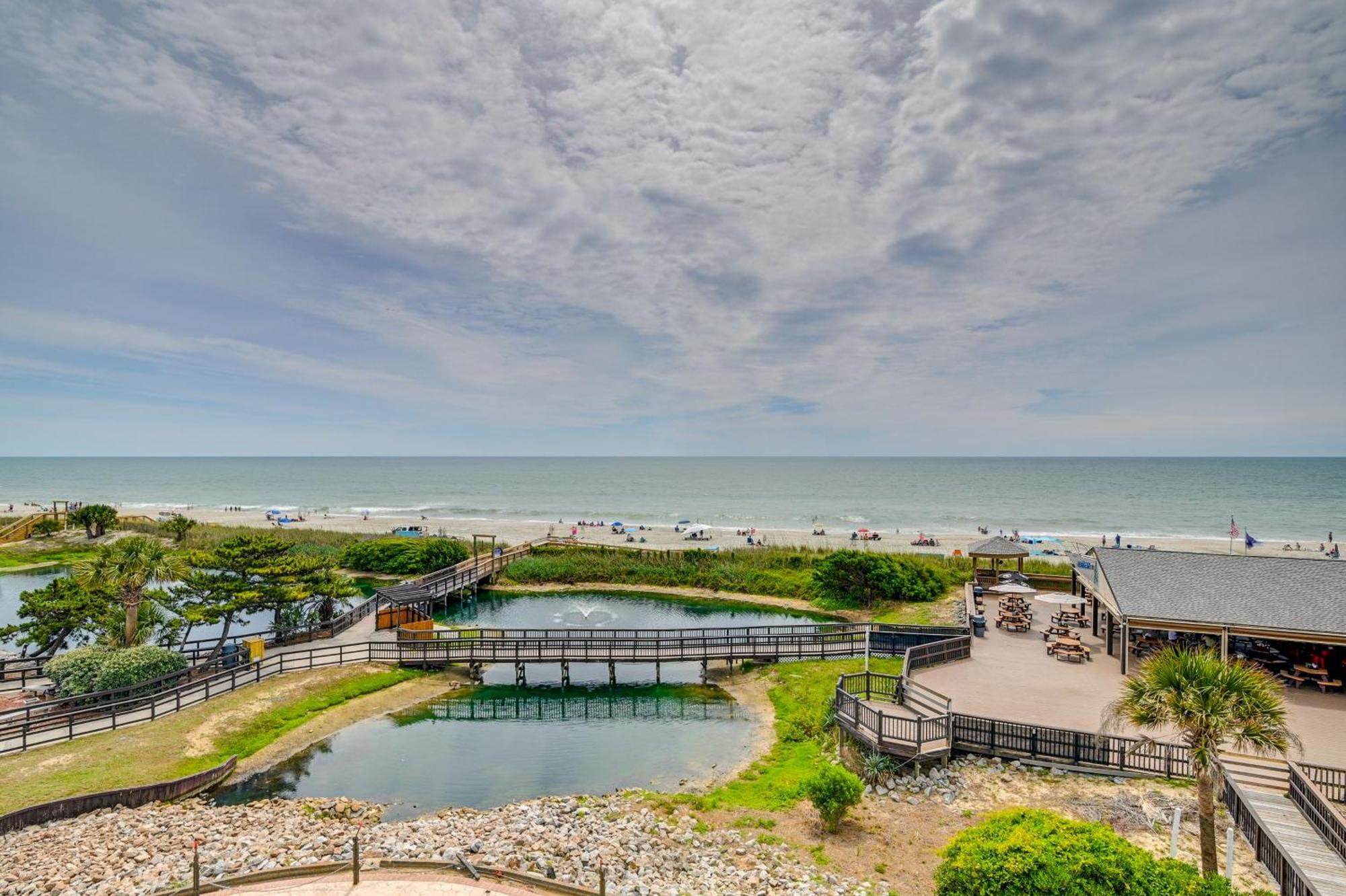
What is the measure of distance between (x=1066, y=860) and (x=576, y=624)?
31.1m

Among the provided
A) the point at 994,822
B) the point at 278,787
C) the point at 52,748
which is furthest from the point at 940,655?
the point at 52,748

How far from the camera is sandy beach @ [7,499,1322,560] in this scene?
65.9m

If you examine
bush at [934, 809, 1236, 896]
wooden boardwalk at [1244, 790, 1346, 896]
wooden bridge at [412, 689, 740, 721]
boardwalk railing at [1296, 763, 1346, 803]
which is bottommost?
wooden bridge at [412, 689, 740, 721]

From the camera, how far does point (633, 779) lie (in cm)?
1866

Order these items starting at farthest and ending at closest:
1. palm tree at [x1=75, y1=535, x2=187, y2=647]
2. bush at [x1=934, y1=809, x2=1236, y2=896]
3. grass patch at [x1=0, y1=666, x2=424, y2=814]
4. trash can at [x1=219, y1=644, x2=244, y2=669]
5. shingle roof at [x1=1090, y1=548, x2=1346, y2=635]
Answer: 1. trash can at [x1=219, y1=644, x2=244, y2=669]
2. palm tree at [x1=75, y1=535, x2=187, y2=647]
3. shingle roof at [x1=1090, y1=548, x2=1346, y2=635]
4. grass patch at [x1=0, y1=666, x2=424, y2=814]
5. bush at [x1=934, y1=809, x2=1236, y2=896]

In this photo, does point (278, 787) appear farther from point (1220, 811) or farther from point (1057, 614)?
point (1057, 614)

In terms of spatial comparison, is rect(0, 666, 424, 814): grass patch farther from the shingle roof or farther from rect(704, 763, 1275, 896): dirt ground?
the shingle roof

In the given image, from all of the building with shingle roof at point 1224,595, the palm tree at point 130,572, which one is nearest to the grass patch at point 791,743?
the building with shingle roof at point 1224,595

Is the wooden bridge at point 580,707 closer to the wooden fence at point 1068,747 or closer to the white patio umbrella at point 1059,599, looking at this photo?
the wooden fence at point 1068,747

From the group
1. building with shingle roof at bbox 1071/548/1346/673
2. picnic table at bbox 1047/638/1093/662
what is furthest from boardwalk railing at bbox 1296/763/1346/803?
picnic table at bbox 1047/638/1093/662

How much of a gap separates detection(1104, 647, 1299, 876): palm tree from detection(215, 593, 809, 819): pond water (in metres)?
11.4

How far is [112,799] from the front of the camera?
51.8ft

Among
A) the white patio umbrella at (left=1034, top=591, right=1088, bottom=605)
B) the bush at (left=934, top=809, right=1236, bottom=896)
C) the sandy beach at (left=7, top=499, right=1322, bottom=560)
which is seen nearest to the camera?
the bush at (left=934, top=809, right=1236, bottom=896)

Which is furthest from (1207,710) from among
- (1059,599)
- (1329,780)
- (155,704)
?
(155,704)
